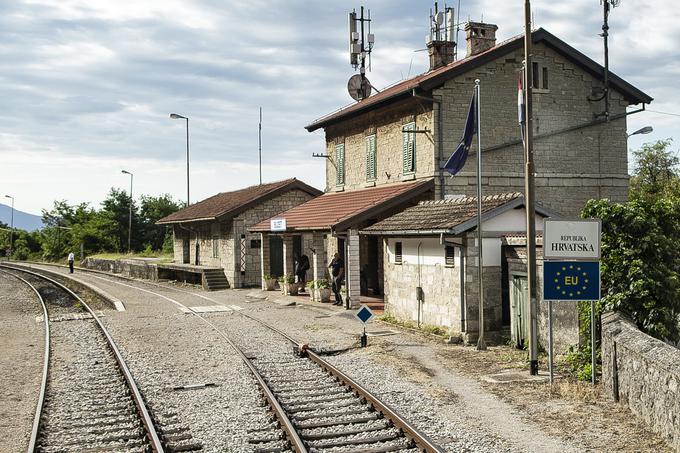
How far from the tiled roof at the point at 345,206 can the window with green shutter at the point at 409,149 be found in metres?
0.51

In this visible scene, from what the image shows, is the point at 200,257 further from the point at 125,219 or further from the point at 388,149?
the point at 125,219

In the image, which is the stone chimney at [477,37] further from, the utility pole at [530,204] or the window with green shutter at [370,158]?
the utility pole at [530,204]

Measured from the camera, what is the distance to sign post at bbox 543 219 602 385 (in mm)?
10578

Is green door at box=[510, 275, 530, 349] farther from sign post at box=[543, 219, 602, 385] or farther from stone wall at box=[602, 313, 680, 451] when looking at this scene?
stone wall at box=[602, 313, 680, 451]

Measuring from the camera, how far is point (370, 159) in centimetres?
2539

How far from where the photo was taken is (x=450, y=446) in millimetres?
7719

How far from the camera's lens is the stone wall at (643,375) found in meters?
7.59

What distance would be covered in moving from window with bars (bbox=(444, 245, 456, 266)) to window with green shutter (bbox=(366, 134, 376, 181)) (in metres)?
9.74

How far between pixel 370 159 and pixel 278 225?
3982 mm

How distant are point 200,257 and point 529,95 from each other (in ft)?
88.0

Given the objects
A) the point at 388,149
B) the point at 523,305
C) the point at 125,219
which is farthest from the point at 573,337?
the point at 125,219

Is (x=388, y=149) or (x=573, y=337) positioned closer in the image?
(x=573, y=337)

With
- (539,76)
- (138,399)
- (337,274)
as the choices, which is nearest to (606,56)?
(539,76)

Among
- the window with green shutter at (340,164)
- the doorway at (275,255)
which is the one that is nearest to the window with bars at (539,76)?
the window with green shutter at (340,164)
